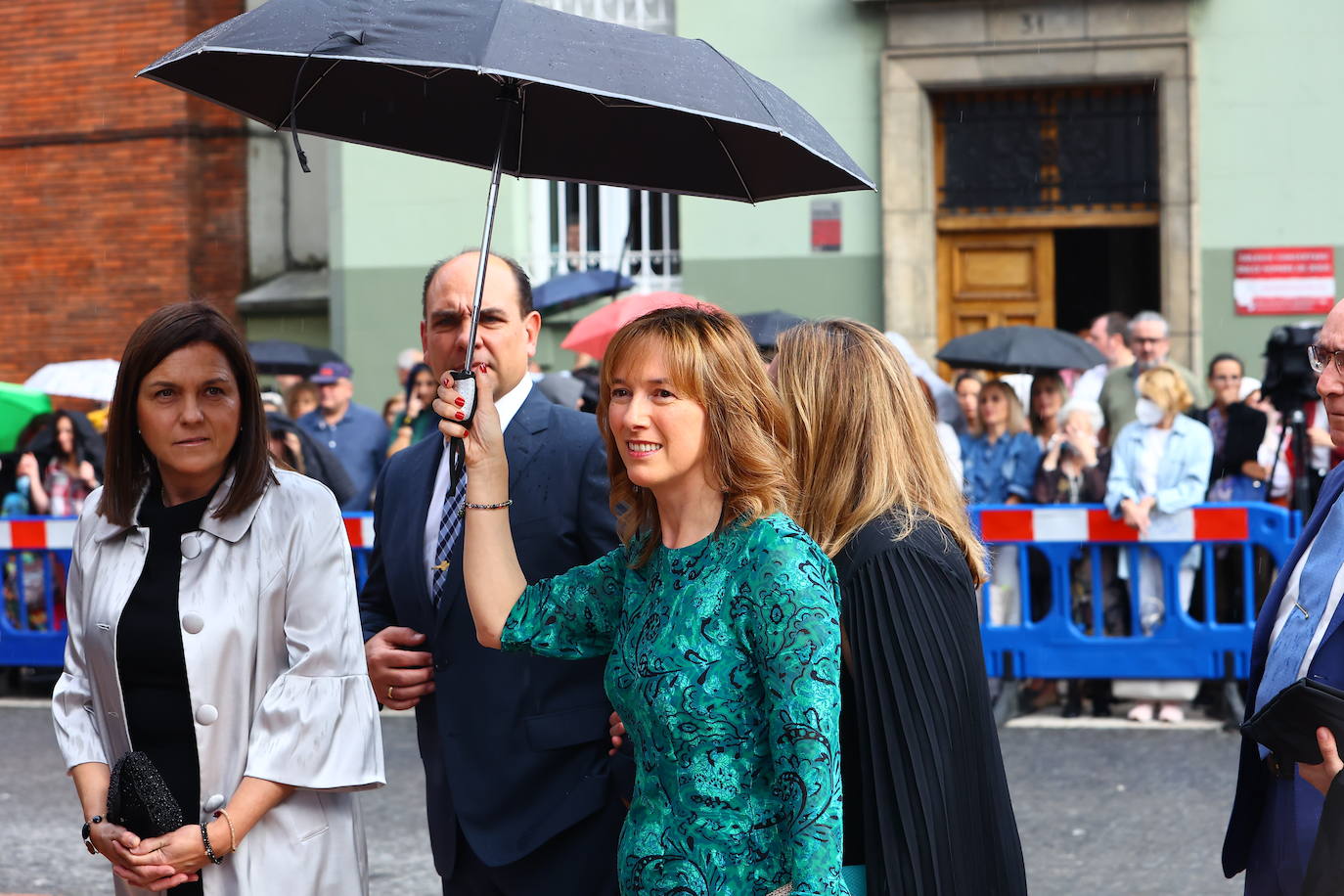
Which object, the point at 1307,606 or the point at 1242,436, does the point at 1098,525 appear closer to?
the point at 1242,436

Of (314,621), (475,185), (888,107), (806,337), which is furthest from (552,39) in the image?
(475,185)

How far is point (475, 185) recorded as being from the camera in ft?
49.4

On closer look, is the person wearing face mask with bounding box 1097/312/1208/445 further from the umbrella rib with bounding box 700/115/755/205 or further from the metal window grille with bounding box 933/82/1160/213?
the umbrella rib with bounding box 700/115/755/205

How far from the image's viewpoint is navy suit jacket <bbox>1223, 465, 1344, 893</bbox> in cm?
317

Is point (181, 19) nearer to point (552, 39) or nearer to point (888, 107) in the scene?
point (888, 107)

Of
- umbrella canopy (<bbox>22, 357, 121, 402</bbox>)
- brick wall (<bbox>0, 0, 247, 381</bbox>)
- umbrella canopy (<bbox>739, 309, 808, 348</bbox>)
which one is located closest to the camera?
umbrella canopy (<bbox>739, 309, 808, 348</bbox>)

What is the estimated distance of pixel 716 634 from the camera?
270 centimetres

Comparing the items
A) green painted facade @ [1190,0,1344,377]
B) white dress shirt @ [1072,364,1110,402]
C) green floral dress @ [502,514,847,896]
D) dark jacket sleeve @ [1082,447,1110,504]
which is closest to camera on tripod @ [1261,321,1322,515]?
dark jacket sleeve @ [1082,447,1110,504]

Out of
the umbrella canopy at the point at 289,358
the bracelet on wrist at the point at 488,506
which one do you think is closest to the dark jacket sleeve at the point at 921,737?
the bracelet on wrist at the point at 488,506

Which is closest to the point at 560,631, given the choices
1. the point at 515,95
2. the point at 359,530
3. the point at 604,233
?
the point at 515,95

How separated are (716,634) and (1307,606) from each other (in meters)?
1.32

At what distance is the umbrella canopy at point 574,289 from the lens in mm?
→ 12578

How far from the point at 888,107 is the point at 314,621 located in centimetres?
1133

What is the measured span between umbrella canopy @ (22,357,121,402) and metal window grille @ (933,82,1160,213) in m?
6.98
